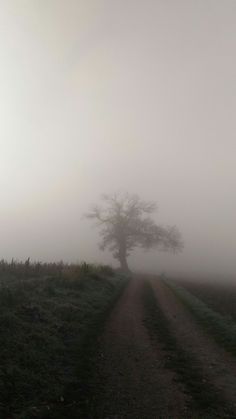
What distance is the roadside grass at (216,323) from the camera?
13.9 meters

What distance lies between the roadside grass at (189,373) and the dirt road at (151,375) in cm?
3

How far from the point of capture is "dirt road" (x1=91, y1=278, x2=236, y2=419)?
8.38 meters

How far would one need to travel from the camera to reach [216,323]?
16.4 m

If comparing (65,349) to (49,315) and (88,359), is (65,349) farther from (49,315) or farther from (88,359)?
(49,315)

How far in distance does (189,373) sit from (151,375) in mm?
1103

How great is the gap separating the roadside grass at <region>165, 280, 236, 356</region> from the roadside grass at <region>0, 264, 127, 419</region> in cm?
462

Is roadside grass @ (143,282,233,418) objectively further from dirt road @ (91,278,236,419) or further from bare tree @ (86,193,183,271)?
bare tree @ (86,193,183,271)

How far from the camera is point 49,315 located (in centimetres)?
1456

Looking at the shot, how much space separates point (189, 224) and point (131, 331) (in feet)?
452

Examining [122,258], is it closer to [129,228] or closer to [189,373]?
[129,228]

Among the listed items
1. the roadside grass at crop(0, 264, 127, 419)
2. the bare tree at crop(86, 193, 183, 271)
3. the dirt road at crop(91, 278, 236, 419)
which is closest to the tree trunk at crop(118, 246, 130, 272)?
the bare tree at crop(86, 193, 183, 271)

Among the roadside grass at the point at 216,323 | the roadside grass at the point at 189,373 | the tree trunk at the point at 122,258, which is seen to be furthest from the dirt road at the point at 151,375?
the tree trunk at the point at 122,258

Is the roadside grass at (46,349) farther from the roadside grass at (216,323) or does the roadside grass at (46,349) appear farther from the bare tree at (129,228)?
the bare tree at (129,228)

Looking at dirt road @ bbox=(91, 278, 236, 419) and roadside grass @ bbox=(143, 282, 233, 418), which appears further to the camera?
roadside grass @ bbox=(143, 282, 233, 418)
